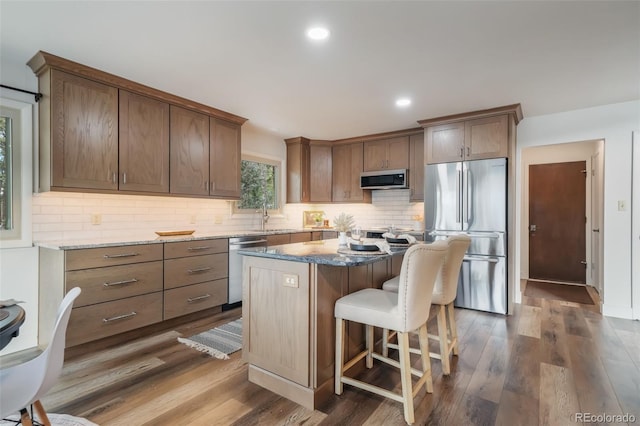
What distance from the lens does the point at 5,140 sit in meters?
2.67

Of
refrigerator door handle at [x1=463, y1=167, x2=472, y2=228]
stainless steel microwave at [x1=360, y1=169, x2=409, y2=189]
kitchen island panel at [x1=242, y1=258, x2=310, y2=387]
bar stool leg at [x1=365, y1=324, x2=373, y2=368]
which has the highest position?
stainless steel microwave at [x1=360, y1=169, x2=409, y2=189]

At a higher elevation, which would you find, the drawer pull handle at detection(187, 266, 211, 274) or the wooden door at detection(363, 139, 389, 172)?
the wooden door at detection(363, 139, 389, 172)

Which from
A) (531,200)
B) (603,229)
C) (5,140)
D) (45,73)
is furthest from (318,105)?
(531,200)

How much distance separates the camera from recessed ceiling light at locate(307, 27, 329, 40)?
214 centimetres

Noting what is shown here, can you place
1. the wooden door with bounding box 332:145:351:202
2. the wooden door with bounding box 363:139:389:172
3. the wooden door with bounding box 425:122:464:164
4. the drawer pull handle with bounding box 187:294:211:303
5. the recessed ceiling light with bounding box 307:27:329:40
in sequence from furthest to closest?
1. the wooden door with bounding box 332:145:351:202
2. the wooden door with bounding box 363:139:389:172
3. the wooden door with bounding box 425:122:464:164
4. the drawer pull handle with bounding box 187:294:211:303
5. the recessed ceiling light with bounding box 307:27:329:40

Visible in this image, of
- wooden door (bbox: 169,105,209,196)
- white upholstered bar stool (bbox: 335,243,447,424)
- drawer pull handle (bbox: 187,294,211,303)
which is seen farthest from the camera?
wooden door (bbox: 169,105,209,196)

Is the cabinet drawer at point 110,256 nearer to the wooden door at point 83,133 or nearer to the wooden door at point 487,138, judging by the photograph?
the wooden door at point 83,133

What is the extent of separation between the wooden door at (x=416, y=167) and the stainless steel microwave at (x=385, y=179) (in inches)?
4.0

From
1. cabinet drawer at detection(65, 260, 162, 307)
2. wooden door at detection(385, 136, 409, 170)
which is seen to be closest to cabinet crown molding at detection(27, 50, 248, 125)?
cabinet drawer at detection(65, 260, 162, 307)

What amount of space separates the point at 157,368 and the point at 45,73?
255cm

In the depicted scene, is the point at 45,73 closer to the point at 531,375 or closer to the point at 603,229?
the point at 531,375

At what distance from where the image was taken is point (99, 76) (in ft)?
9.16

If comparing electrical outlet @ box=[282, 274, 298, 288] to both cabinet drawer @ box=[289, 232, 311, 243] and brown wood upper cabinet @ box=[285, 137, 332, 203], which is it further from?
brown wood upper cabinet @ box=[285, 137, 332, 203]

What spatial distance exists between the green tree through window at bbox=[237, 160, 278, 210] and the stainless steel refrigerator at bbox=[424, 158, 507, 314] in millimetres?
2517
